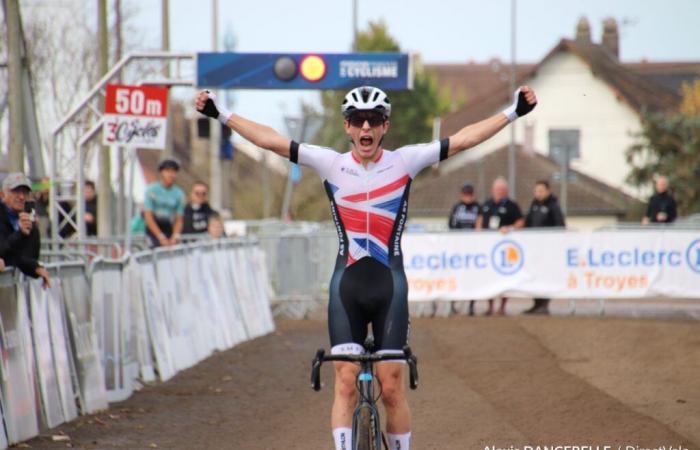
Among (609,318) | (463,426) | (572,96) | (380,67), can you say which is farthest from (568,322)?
(572,96)

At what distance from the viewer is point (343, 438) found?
780 cm

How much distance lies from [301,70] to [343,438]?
14077 millimetres

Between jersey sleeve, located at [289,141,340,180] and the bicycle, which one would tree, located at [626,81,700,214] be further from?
the bicycle

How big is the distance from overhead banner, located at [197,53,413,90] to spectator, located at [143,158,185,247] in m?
2.73

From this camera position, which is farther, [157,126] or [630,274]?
[630,274]

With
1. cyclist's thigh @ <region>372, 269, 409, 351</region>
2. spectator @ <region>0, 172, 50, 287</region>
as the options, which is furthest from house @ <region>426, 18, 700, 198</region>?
cyclist's thigh @ <region>372, 269, 409, 351</region>

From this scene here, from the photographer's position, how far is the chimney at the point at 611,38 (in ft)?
291

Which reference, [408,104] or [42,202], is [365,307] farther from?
[408,104]

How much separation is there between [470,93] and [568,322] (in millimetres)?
100223

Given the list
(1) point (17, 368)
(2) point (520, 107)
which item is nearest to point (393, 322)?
(2) point (520, 107)

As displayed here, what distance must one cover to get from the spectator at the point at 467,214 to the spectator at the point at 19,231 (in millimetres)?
12715

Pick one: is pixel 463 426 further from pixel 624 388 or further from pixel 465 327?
pixel 465 327

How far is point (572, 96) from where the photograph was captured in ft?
250

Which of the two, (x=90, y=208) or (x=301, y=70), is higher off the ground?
(x=301, y=70)
